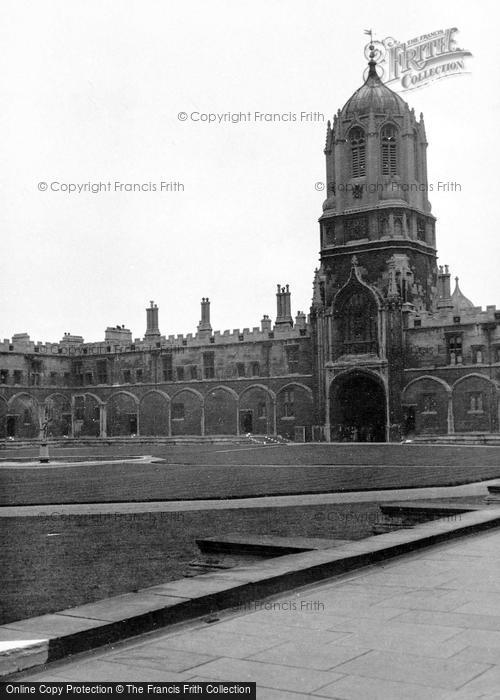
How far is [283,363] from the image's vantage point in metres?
59.2

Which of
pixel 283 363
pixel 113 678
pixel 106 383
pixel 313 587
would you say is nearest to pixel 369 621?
pixel 313 587

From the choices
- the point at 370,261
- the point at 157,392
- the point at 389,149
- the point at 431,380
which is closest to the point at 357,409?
the point at 431,380

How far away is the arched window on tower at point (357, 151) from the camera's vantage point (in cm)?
5756

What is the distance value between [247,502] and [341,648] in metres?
10.9

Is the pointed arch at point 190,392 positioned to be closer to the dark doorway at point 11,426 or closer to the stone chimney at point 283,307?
the stone chimney at point 283,307

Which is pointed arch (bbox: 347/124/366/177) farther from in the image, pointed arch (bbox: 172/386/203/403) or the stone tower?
pointed arch (bbox: 172/386/203/403)

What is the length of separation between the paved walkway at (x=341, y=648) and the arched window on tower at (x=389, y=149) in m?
52.0

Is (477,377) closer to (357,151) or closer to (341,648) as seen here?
(357,151)

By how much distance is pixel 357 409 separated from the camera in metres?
55.4

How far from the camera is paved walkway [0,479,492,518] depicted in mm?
15284

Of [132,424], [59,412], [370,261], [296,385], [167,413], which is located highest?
[370,261]

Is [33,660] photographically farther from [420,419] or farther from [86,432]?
[86,432]

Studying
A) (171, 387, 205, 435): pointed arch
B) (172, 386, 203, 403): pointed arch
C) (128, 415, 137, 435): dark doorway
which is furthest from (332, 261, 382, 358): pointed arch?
(128, 415, 137, 435): dark doorway

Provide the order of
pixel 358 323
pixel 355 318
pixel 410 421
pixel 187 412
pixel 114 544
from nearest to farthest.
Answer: pixel 114 544 → pixel 410 421 → pixel 358 323 → pixel 355 318 → pixel 187 412
